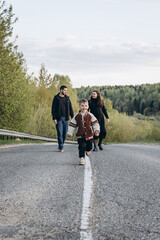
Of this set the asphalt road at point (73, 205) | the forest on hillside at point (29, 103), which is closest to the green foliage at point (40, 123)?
the forest on hillside at point (29, 103)

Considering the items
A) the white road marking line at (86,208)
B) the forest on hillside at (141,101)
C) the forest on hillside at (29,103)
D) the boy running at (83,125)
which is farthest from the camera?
the forest on hillside at (141,101)

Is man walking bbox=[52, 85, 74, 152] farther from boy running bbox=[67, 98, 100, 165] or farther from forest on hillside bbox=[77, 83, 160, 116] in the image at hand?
forest on hillside bbox=[77, 83, 160, 116]

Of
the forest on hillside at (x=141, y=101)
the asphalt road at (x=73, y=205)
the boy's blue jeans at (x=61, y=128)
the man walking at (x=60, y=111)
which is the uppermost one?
the forest on hillside at (x=141, y=101)

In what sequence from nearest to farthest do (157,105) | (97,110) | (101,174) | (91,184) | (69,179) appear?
(91,184)
(69,179)
(101,174)
(97,110)
(157,105)

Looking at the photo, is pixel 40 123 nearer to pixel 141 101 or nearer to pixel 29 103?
pixel 29 103

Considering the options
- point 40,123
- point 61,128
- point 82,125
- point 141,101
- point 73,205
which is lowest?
point 73,205

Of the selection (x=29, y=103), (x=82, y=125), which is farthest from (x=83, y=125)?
(x=29, y=103)

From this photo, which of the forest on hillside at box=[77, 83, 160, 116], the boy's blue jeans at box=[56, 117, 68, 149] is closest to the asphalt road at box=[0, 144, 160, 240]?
the boy's blue jeans at box=[56, 117, 68, 149]

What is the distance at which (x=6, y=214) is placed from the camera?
3.51 metres

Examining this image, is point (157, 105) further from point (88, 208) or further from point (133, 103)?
point (88, 208)

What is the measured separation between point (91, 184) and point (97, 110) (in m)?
6.90

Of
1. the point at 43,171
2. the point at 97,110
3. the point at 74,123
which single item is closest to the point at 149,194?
the point at 43,171

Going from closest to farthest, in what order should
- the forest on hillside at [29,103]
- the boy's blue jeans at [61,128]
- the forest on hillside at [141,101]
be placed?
1. the boy's blue jeans at [61,128]
2. the forest on hillside at [29,103]
3. the forest on hillside at [141,101]

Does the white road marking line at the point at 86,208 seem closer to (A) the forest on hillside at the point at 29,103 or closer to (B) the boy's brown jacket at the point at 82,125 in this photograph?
(B) the boy's brown jacket at the point at 82,125
